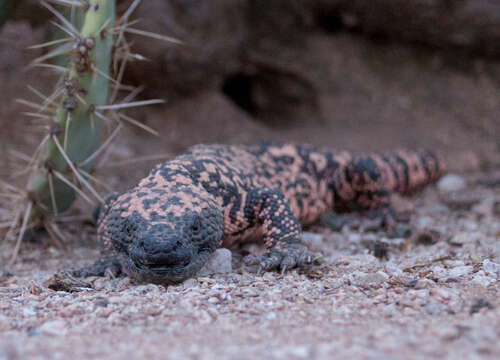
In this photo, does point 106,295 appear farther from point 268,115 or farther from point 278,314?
point 268,115

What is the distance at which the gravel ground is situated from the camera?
1.65 meters

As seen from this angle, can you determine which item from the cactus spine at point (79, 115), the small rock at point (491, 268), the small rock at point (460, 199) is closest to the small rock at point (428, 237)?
the small rock at point (491, 268)

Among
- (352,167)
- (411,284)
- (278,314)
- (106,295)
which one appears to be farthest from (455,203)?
(106,295)

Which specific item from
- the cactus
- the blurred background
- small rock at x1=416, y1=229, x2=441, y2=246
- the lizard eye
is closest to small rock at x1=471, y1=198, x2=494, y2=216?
small rock at x1=416, y1=229, x2=441, y2=246

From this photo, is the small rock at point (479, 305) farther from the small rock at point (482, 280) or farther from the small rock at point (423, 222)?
the small rock at point (423, 222)

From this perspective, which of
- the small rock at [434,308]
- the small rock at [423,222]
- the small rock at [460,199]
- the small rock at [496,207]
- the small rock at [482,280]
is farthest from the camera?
the small rock at [460,199]

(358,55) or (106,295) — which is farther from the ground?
(358,55)

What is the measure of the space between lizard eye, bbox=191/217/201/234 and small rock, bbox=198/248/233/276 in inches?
10.3

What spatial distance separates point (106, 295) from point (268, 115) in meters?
4.75

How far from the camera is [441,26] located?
614cm

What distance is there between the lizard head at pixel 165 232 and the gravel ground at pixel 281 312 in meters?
0.11

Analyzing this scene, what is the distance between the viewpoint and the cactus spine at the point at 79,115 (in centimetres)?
296

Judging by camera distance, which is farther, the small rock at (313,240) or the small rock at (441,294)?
the small rock at (313,240)

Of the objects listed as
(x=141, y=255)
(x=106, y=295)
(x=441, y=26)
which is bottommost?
(x=106, y=295)
